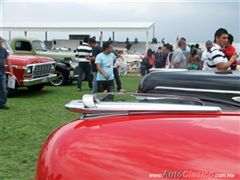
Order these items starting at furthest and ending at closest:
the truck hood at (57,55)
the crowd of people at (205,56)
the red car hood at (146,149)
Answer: the truck hood at (57,55), the crowd of people at (205,56), the red car hood at (146,149)

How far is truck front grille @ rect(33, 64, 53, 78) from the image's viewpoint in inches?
459

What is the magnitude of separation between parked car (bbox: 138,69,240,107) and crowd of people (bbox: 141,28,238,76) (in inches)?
43.3

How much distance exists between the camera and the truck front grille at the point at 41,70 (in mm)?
11666

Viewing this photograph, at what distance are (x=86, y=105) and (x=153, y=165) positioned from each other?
42cm

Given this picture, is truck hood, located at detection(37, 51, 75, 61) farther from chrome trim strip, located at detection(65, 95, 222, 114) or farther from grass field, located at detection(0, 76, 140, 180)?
chrome trim strip, located at detection(65, 95, 222, 114)

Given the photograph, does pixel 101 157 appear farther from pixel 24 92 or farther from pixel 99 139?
pixel 24 92

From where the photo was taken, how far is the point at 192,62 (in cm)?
1161

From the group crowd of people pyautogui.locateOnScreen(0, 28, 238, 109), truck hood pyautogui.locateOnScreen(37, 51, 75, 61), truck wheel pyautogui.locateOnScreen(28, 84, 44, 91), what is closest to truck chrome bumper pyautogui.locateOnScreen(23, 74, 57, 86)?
truck wheel pyautogui.locateOnScreen(28, 84, 44, 91)

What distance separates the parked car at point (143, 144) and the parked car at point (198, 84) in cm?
81

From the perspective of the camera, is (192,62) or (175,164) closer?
(175,164)

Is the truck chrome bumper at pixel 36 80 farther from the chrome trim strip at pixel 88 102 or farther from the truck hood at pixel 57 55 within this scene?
the chrome trim strip at pixel 88 102

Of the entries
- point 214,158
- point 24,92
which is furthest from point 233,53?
point 24,92

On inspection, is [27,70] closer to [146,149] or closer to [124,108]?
[124,108]

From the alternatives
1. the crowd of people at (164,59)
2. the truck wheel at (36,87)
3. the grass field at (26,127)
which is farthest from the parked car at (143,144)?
the truck wheel at (36,87)
